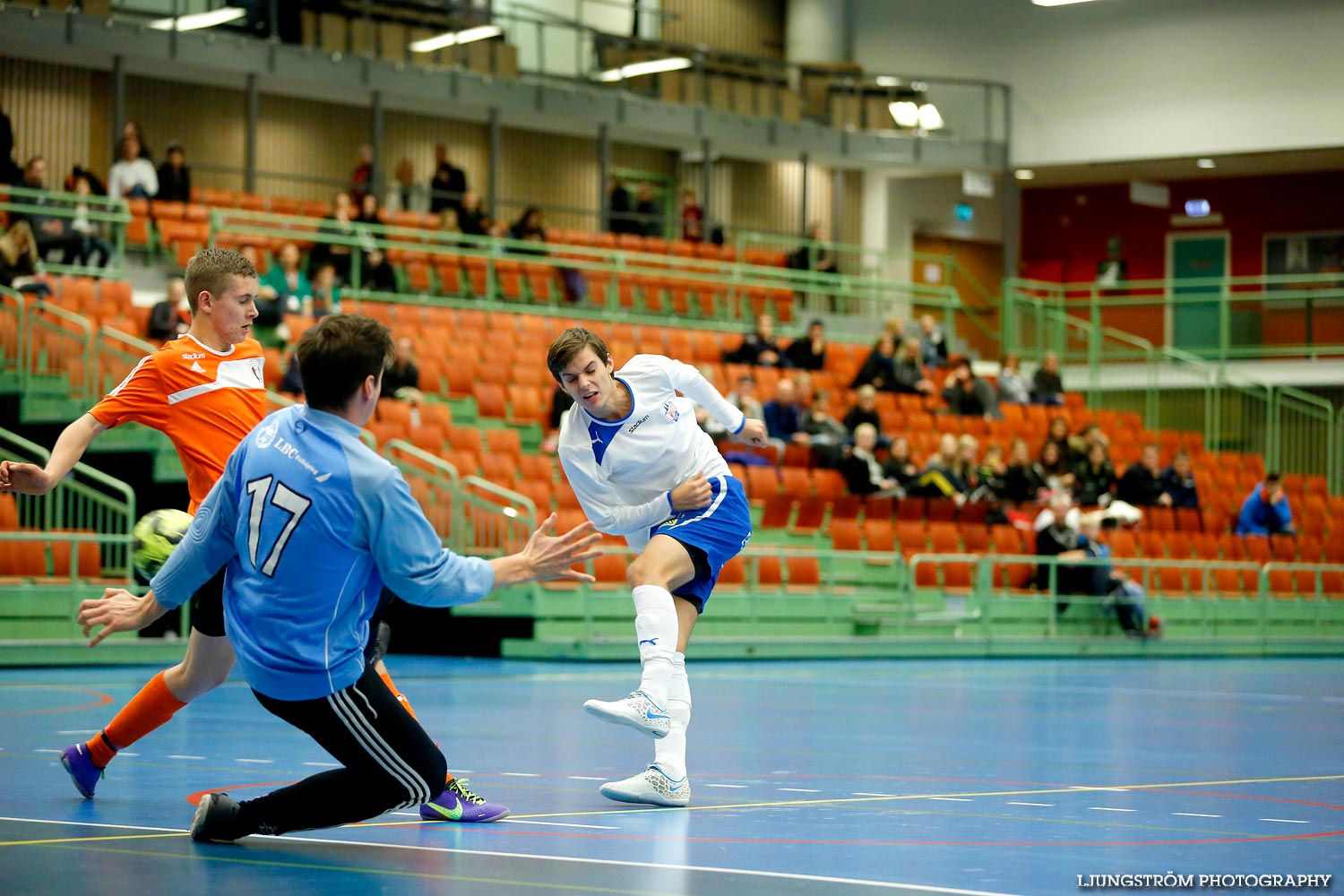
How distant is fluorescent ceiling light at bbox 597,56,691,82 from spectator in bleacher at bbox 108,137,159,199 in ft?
35.1

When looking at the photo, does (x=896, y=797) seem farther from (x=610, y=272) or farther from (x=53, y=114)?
(x=53, y=114)

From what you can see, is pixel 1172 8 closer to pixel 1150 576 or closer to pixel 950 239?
pixel 950 239

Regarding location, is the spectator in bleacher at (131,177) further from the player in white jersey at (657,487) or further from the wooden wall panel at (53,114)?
the player in white jersey at (657,487)

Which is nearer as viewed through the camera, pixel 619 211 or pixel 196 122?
pixel 196 122

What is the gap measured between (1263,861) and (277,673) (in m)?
2.87

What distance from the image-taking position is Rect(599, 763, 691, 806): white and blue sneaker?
6207 millimetres

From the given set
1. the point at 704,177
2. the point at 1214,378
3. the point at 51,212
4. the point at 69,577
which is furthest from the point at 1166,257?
A: the point at 69,577

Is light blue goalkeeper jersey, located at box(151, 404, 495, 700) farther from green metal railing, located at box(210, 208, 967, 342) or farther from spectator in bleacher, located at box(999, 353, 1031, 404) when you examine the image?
spectator in bleacher, located at box(999, 353, 1031, 404)

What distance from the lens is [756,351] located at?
22984mm

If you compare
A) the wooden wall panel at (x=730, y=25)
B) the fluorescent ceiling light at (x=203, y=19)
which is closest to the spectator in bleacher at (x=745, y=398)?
the fluorescent ceiling light at (x=203, y=19)

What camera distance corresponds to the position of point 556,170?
33.8 m

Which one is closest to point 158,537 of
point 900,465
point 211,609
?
point 211,609

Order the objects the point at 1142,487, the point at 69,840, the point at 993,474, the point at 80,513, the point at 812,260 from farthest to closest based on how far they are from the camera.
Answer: the point at 812,260, the point at 1142,487, the point at 993,474, the point at 80,513, the point at 69,840

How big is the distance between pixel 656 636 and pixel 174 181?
18039 mm
